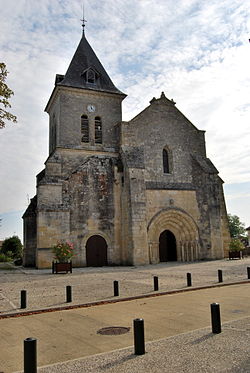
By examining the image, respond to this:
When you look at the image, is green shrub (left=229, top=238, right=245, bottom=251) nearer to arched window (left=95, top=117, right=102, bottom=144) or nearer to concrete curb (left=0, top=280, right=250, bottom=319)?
arched window (left=95, top=117, right=102, bottom=144)

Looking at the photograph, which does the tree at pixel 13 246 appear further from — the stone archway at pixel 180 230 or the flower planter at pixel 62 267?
the flower planter at pixel 62 267

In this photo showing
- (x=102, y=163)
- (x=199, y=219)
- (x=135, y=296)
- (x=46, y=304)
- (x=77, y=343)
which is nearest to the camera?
(x=77, y=343)

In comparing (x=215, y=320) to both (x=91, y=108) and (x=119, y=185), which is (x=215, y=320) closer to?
(x=119, y=185)

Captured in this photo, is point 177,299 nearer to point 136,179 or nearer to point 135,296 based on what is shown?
point 135,296

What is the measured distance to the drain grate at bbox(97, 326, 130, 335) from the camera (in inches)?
219

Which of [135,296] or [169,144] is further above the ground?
[169,144]

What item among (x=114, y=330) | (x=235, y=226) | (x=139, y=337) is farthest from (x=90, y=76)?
(x=235, y=226)

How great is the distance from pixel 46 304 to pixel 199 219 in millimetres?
17974

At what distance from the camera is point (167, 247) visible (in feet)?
81.2

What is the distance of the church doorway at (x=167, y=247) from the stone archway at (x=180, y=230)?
37 cm

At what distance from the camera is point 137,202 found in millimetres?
21734

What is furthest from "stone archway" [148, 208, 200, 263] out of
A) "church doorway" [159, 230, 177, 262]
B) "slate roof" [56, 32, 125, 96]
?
"slate roof" [56, 32, 125, 96]

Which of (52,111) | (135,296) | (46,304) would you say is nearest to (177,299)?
(135,296)

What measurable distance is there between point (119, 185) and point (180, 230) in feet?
19.3
